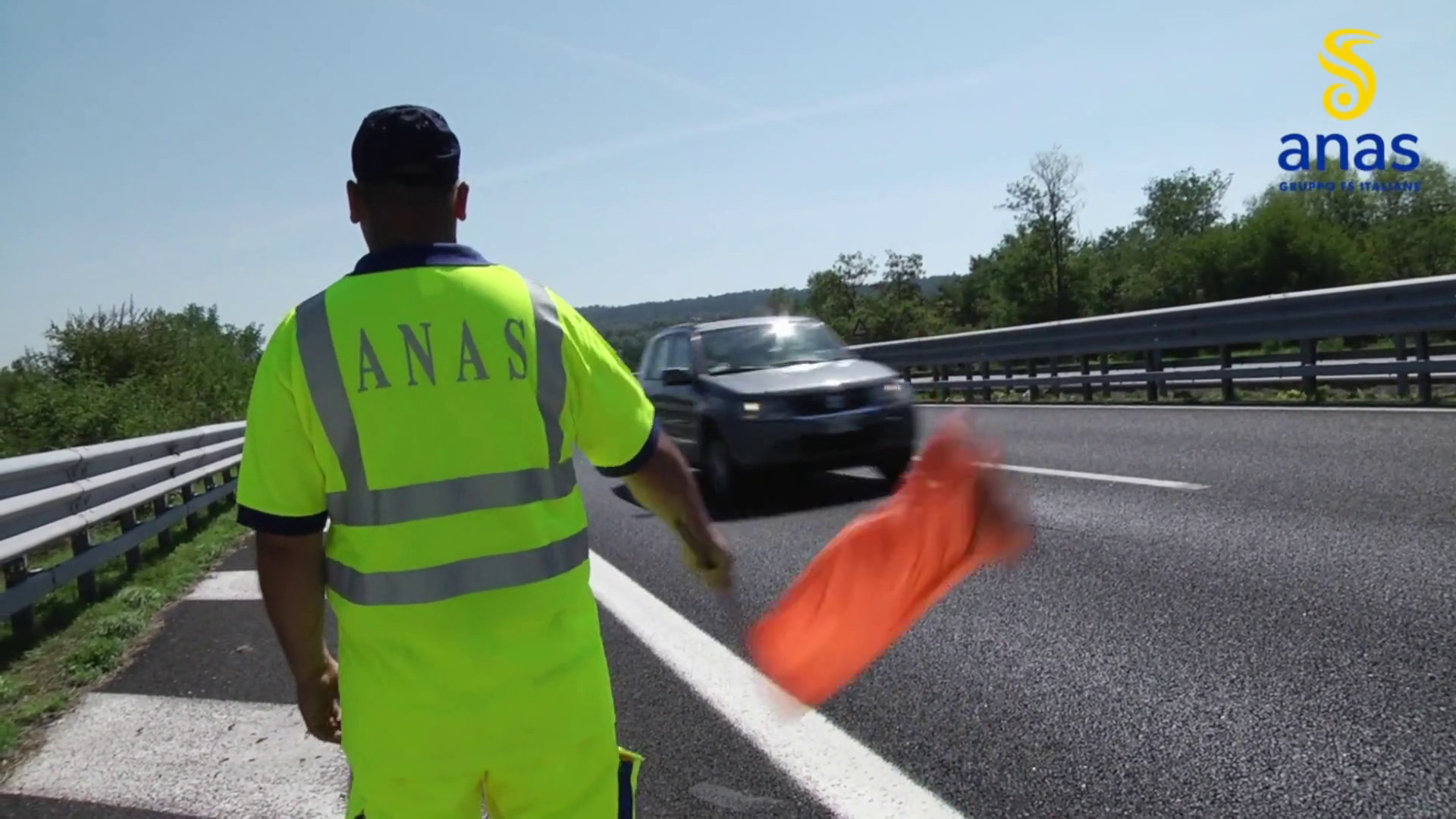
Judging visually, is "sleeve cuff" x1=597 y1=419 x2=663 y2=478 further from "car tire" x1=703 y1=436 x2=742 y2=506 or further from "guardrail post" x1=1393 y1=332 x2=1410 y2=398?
"guardrail post" x1=1393 y1=332 x2=1410 y2=398

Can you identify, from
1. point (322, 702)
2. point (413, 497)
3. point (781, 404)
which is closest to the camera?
point (413, 497)

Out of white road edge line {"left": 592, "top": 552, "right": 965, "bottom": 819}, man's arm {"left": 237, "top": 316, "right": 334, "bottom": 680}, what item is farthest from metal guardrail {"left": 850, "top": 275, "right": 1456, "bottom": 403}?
man's arm {"left": 237, "top": 316, "right": 334, "bottom": 680}

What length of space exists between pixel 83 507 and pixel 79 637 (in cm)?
111

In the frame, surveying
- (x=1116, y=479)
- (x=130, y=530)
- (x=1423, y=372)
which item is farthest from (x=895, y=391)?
(x=1423, y=372)

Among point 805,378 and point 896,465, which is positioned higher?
point 805,378

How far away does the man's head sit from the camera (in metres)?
2.15

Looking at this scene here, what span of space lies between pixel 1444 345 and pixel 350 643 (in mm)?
17961

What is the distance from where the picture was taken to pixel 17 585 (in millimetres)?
6746

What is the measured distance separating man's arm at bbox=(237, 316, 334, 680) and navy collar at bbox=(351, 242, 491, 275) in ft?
0.56

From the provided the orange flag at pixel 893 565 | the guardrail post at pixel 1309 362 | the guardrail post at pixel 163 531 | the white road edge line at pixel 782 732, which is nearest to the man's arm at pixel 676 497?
the orange flag at pixel 893 565

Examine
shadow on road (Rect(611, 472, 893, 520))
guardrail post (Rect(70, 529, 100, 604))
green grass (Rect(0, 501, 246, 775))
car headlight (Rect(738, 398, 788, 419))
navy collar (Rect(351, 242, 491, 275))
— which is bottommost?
shadow on road (Rect(611, 472, 893, 520))

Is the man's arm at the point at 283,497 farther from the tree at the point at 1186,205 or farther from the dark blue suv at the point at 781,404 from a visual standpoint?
the tree at the point at 1186,205

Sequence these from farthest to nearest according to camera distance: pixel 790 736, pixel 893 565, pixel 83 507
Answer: pixel 83 507 < pixel 790 736 < pixel 893 565

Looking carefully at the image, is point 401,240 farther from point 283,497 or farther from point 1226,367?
point 1226,367
